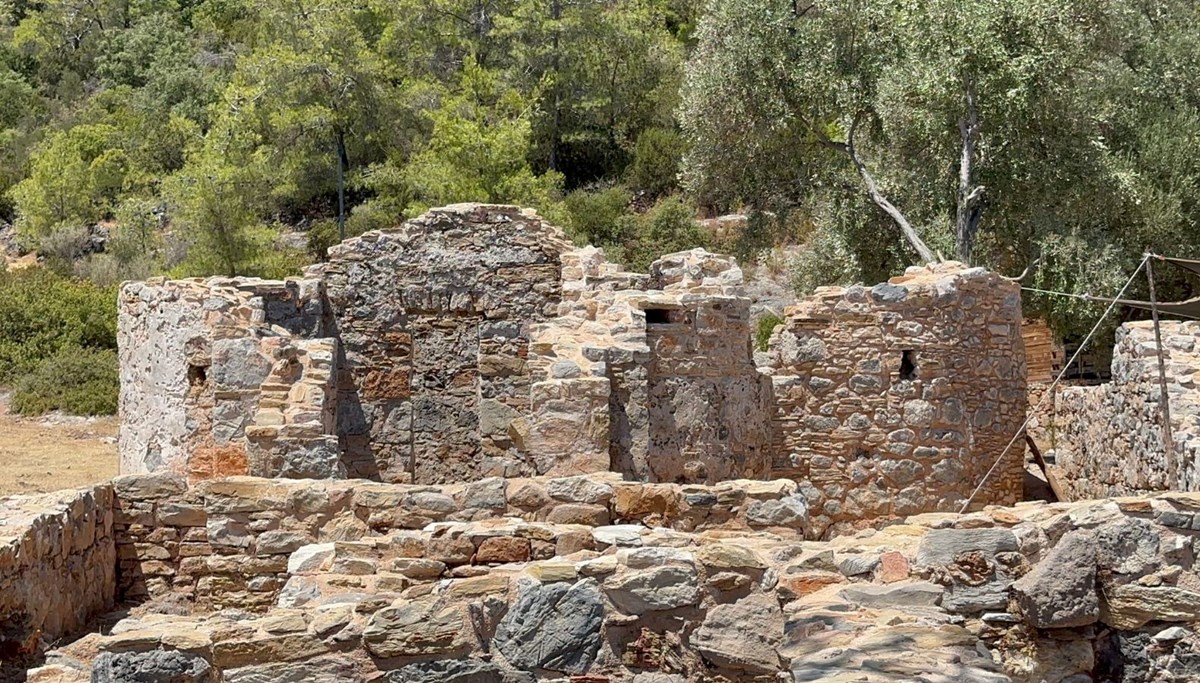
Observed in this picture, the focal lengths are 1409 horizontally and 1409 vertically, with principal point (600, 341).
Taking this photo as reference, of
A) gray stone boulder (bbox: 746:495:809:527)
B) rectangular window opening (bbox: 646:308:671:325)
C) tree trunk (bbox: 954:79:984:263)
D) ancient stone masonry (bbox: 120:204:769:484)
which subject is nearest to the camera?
gray stone boulder (bbox: 746:495:809:527)

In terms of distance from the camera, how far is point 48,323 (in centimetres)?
2628

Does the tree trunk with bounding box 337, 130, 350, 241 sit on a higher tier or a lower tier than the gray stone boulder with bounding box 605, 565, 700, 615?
higher

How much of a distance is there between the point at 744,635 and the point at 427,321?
8685mm

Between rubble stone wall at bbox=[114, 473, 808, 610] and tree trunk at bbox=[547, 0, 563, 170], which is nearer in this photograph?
rubble stone wall at bbox=[114, 473, 808, 610]

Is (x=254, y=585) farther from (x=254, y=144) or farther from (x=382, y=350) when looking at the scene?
(x=254, y=144)

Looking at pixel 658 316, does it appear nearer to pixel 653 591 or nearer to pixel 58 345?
pixel 653 591

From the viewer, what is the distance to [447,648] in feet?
18.1

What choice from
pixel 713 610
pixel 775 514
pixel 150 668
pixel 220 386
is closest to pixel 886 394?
pixel 775 514

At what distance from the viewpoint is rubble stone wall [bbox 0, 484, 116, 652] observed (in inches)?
273

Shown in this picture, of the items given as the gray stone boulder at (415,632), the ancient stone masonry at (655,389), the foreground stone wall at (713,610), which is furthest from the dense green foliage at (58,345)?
the gray stone boulder at (415,632)

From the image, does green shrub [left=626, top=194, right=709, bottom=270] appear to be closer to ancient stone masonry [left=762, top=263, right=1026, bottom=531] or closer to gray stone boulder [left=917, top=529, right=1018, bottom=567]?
ancient stone masonry [left=762, top=263, right=1026, bottom=531]

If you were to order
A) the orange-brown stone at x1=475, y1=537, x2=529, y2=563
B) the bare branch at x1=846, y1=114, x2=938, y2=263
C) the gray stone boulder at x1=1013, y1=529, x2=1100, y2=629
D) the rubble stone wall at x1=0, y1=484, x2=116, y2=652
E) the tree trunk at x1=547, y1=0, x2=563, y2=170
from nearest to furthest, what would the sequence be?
the gray stone boulder at x1=1013, y1=529, x2=1100, y2=629 → the orange-brown stone at x1=475, y1=537, x2=529, y2=563 → the rubble stone wall at x1=0, y1=484, x2=116, y2=652 → the bare branch at x1=846, y1=114, x2=938, y2=263 → the tree trunk at x1=547, y1=0, x2=563, y2=170

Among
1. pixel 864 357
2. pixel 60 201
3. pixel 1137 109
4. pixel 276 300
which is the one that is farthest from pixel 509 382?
pixel 60 201

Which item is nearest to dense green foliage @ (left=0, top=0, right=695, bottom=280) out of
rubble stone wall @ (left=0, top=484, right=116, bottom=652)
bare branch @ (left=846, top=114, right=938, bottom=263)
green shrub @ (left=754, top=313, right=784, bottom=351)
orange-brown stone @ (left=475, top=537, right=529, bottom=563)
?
green shrub @ (left=754, top=313, right=784, bottom=351)
